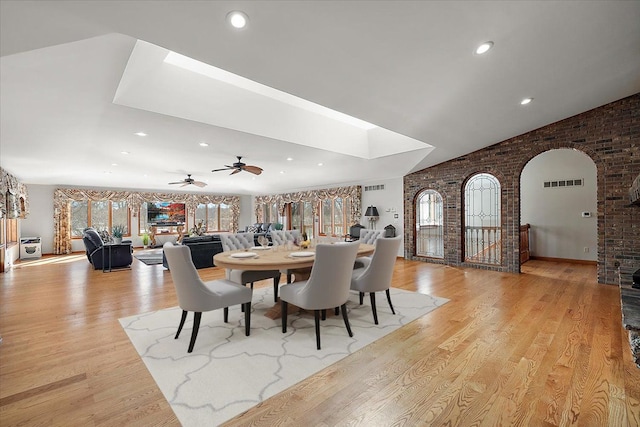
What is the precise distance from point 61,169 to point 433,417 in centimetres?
907

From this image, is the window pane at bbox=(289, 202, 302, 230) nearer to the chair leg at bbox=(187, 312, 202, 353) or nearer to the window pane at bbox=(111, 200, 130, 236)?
the window pane at bbox=(111, 200, 130, 236)

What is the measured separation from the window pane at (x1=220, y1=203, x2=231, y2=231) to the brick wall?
9.85m

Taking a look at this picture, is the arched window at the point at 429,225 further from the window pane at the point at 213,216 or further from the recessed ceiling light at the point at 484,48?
the window pane at the point at 213,216

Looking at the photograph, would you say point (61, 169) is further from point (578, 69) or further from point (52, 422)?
point (578, 69)

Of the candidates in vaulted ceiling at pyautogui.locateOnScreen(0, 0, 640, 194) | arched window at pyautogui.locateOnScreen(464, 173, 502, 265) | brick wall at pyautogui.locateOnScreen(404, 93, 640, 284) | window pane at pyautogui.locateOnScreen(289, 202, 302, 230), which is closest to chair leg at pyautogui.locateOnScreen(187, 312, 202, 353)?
vaulted ceiling at pyautogui.locateOnScreen(0, 0, 640, 194)

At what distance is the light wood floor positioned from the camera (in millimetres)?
1696

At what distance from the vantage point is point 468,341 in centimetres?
265

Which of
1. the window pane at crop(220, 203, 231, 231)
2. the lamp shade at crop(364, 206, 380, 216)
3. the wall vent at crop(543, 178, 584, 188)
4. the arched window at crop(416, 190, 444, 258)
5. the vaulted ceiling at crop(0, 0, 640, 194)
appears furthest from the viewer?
the window pane at crop(220, 203, 231, 231)

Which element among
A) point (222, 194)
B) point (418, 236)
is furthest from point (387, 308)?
point (222, 194)

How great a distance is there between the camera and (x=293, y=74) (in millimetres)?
2799

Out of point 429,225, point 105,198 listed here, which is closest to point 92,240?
point 105,198

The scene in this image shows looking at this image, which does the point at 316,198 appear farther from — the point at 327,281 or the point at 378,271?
the point at 327,281

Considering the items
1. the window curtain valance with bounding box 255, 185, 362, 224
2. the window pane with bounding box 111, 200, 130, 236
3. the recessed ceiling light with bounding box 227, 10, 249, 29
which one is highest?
the recessed ceiling light with bounding box 227, 10, 249, 29

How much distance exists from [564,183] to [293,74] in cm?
721
